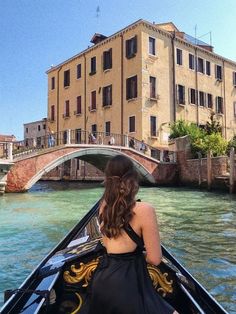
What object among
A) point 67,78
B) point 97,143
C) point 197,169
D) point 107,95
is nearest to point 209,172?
point 197,169

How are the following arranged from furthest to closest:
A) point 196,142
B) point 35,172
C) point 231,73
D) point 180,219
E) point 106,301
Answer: point 231,73
point 196,142
point 35,172
point 180,219
point 106,301

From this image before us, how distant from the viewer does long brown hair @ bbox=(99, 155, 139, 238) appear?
1.47 m

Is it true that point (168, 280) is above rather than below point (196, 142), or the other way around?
below

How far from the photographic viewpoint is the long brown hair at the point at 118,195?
1467 mm

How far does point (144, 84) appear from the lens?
733 inches

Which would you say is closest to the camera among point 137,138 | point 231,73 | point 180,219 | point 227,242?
point 227,242

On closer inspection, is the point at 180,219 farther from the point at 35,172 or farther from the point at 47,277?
the point at 35,172

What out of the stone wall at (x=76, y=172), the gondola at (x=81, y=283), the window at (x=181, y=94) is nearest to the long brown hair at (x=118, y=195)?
the gondola at (x=81, y=283)

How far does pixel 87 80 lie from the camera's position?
72.0 ft

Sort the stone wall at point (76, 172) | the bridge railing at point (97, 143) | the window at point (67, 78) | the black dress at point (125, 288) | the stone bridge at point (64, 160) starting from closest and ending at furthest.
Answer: the black dress at point (125, 288) < the stone bridge at point (64, 160) < the bridge railing at point (97, 143) < the stone wall at point (76, 172) < the window at point (67, 78)

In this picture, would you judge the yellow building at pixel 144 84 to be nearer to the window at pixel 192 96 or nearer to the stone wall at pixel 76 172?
the window at pixel 192 96

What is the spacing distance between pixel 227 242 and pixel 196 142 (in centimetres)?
Answer: 1124

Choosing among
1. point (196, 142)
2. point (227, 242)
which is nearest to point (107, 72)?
point (196, 142)

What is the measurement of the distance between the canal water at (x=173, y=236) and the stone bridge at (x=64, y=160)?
9.27 ft
